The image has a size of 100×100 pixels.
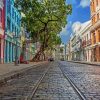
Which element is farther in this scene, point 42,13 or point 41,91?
point 42,13

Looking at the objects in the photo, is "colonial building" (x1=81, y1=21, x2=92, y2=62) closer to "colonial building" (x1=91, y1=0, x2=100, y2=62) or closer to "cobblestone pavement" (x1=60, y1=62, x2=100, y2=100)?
"colonial building" (x1=91, y1=0, x2=100, y2=62)

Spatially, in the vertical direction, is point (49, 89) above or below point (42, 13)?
below

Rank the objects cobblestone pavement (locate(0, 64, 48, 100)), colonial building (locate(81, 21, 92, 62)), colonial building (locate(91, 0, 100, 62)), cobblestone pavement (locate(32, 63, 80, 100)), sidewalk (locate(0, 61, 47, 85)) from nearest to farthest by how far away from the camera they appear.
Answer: cobblestone pavement (locate(32, 63, 80, 100)), cobblestone pavement (locate(0, 64, 48, 100)), sidewalk (locate(0, 61, 47, 85)), colonial building (locate(91, 0, 100, 62)), colonial building (locate(81, 21, 92, 62))

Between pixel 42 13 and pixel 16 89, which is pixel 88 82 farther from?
pixel 42 13

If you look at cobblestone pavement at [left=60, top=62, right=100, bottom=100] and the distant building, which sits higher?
the distant building

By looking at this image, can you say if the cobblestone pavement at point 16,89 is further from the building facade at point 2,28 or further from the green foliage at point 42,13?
the green foliage at point 42,13

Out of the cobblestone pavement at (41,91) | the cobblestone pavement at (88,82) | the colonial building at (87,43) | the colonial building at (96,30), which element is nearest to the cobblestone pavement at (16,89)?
the cobblestone pavement at (41,91)

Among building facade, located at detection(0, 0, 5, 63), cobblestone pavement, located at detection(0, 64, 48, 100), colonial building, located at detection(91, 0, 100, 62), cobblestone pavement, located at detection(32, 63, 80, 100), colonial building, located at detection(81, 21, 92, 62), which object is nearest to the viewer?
cobblestone pavement, located at detection(32, 63, 80, 100)

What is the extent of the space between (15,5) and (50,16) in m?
7.69

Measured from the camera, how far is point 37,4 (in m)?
58.0

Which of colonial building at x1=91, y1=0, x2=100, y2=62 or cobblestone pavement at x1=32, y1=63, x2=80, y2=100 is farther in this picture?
colonial building at x1=91, y1=0, x2=100, y2=62

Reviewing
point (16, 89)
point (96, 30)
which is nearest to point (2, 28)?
point (96, 30)

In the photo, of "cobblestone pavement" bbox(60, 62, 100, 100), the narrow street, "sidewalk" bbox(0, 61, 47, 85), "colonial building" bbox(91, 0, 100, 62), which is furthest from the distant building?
the narrow street


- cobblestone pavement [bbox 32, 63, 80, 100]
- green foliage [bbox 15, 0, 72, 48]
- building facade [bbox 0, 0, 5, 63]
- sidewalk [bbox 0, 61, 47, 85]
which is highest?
green foliage [bbox 15, 0, 72, 48]
